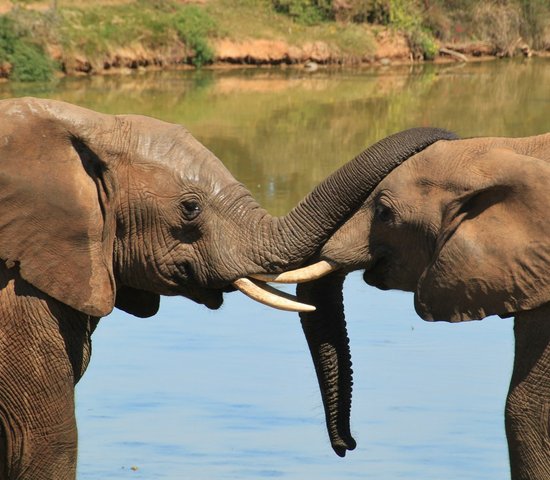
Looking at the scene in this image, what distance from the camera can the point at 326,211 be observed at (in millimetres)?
7328

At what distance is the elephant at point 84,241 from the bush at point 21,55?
2690cm

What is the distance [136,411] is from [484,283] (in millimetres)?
3213

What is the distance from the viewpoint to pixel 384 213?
Answer: 24.0 feet

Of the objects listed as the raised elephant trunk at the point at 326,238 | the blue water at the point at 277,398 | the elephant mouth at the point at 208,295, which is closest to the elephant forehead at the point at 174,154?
the raised elephant trunk at the point at 326,238

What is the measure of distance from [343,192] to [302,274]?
435mm

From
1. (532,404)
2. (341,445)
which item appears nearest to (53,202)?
(341,445)

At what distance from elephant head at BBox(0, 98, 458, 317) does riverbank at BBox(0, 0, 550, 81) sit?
26.8 metres

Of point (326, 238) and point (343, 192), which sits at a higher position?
point (343, 192)

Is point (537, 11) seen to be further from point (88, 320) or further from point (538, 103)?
point (88, 320)

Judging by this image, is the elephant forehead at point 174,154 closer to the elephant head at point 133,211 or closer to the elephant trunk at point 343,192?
the elephant head at point 133,211

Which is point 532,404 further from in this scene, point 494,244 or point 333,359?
point 333,359

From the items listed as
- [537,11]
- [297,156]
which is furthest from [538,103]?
[537,11]

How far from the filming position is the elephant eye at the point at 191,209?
22.5ft

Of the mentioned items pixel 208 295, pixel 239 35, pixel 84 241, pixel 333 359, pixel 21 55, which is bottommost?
pixel 239 35
